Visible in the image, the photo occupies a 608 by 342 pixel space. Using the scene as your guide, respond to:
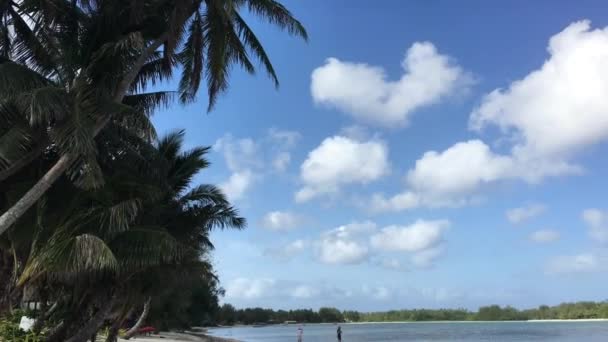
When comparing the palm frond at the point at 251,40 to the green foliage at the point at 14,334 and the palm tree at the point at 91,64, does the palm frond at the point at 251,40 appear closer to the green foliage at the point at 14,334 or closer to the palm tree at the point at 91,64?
the palm tree at the point at 91,64

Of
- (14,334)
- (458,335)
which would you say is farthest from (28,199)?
(458,335)

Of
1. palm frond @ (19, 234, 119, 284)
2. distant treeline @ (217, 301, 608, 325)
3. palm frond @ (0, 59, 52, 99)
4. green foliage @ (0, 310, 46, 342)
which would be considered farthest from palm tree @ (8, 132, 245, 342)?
distant treeline @ (217, 301, 608, 325)

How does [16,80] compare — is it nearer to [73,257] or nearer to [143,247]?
[73,257]

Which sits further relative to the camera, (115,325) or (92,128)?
(115,325)

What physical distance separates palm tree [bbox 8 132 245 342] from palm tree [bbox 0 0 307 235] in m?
0.85

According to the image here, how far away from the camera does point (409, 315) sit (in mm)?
174625

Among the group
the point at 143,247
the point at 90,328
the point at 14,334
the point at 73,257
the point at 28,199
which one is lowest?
the point at 14,334

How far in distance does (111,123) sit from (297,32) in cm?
488

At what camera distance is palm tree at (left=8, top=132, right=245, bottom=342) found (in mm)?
10625

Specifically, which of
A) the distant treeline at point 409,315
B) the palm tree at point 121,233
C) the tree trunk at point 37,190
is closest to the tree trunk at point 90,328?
the palm tree at point 121,233

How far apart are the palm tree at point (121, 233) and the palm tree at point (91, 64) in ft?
2.80

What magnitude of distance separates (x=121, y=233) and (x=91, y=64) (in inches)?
141

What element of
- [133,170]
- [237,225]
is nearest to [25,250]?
[133,170]

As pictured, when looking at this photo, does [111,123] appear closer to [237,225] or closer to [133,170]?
[133,170]
